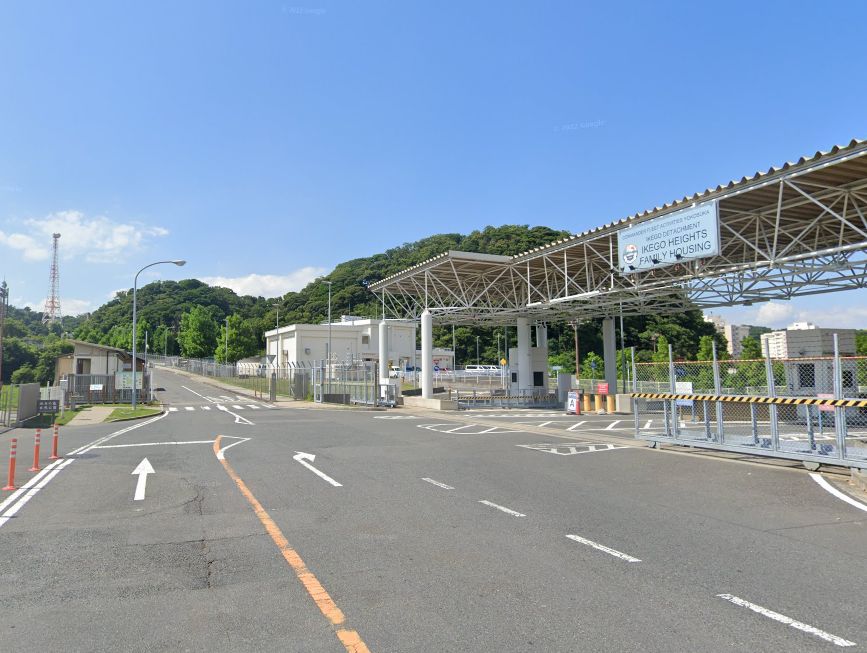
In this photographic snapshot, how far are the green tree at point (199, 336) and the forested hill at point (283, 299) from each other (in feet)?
17.3

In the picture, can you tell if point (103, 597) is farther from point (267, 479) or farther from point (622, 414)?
point (622, 414)

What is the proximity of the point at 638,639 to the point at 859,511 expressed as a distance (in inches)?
249

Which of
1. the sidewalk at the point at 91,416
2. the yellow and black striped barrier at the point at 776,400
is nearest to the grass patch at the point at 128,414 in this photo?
the sidewalk at the point at 91,416

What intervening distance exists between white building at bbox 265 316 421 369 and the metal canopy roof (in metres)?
41.6

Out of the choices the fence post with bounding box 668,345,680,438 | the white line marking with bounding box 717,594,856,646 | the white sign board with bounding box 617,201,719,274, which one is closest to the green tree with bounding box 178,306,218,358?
the white sign board with bounding box 617,201,719,274

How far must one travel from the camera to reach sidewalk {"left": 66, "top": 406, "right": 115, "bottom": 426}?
2711 cm

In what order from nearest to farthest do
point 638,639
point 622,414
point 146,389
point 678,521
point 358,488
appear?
point 638,639 → point 678,521 → point 358,488 → point 622,414 → point 146,389

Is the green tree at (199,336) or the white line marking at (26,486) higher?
the green tree at (199,336)

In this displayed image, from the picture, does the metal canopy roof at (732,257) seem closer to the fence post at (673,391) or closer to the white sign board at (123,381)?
the fence post at (673,391)

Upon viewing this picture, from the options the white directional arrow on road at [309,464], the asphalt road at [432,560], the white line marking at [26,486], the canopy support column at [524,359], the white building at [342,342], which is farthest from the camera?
the white building at [342,342]

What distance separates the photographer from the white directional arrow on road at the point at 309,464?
1066cm

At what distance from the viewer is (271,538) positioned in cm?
687

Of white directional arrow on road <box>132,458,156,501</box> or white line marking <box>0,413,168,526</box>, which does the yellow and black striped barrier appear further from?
white line marking <box>0,413,168,526</box>

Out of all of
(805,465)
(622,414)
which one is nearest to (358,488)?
(805,465)
